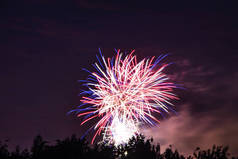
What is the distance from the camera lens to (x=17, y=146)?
2030 cm

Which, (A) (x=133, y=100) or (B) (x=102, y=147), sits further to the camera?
(A) (x=133, y=100)

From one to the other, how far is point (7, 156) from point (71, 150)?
14.0ft

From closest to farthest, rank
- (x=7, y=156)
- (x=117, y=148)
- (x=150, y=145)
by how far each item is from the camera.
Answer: (x=7, y=156) < (x=117, y=148) < (x=150, y=145)

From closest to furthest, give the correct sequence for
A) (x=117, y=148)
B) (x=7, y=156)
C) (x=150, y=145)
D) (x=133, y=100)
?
(x=7, y=156), (x=117, y=148), (x=150, y=145), (x=133, y=100)

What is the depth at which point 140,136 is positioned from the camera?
22734 mm

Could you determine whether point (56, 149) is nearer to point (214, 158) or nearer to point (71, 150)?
point (71, 150)

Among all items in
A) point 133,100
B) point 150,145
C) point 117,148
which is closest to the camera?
point 117,148

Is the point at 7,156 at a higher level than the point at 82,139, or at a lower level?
lower

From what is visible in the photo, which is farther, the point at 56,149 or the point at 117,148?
the point at 117,148

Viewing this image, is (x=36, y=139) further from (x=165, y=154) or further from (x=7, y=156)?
(x=165, y=154)

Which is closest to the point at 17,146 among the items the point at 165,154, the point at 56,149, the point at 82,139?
the point at 56,149

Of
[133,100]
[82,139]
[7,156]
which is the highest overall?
[133,100]

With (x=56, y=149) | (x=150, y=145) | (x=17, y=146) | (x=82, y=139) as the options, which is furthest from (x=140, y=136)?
(x=17, y=146)

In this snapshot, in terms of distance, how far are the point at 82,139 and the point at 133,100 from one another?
878 cm
